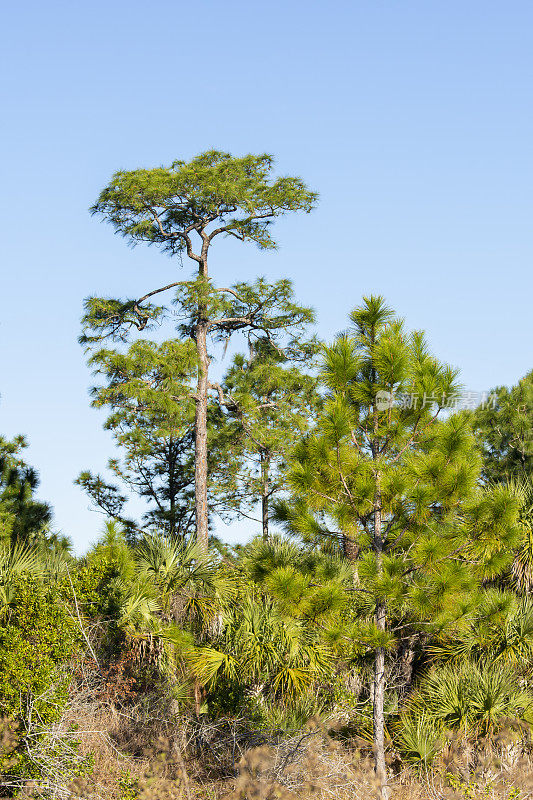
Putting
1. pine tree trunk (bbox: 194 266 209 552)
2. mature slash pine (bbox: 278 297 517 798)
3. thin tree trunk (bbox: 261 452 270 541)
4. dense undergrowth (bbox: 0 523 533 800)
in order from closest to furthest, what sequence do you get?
mature slash pine (bbox: 278 297 517 798), dense undergrowth (bbox: 0 523 533 800), pine tree trunk (bbox: 194 266 209 552), thin tree trunk (bbox: 261 452 270 541)

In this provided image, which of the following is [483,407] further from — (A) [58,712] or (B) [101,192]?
(A) [58,712]

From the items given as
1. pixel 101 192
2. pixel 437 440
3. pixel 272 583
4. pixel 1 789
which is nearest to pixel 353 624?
pixel 272 583

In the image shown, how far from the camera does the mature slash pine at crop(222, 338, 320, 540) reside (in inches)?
938

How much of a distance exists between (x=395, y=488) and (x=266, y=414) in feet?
47.9

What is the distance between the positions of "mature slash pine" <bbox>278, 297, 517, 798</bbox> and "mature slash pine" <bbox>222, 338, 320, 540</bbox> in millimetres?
12079

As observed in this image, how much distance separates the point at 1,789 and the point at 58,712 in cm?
109

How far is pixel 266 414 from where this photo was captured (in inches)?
969

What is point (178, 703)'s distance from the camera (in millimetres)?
12680

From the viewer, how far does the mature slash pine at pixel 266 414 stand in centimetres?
2381

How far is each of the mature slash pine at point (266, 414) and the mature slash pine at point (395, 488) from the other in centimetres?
1208

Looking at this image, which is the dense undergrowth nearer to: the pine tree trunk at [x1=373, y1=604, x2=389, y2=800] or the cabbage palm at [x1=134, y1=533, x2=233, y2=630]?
the cabbage palm at [x1=134, y1=533, x2=233, y2=630]

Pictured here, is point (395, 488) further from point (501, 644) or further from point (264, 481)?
point (264, 481)

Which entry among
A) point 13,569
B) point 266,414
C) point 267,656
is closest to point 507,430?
point 266,414

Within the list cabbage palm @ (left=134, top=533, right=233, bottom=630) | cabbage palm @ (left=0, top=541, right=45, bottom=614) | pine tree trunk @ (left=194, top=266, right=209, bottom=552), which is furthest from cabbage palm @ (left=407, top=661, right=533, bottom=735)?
pine tree trunk @ (left=194, top=266, right=209, bottom=552)
